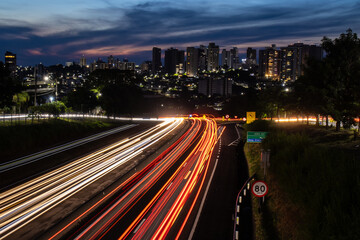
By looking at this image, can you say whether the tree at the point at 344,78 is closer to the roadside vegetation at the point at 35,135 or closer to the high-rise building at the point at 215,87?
the roadside vegetation at the point at 35,135

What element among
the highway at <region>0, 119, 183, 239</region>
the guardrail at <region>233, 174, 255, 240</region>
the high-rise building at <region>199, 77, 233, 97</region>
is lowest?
the guardrail at <region>233, 174, 255, 240</region>

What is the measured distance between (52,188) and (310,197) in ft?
52.3

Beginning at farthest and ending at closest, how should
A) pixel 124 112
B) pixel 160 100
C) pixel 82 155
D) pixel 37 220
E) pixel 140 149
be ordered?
pixel 160 100
pixel 124 112
pixel 140 149
pixel 82 155
pixel 37 220

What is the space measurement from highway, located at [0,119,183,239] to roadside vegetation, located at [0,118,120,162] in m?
6.40

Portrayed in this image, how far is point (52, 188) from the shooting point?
19.2 meters

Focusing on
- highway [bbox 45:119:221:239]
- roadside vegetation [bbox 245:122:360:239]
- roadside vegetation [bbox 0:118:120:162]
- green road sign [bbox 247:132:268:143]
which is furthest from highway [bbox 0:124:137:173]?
roadside vegetation [bbox 245:122:360:239]

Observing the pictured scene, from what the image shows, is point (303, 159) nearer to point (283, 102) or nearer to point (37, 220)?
point (37, 220)

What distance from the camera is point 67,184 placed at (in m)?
20.1

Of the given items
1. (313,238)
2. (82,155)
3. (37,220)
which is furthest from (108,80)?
(313,238)

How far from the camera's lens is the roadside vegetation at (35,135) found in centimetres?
2800

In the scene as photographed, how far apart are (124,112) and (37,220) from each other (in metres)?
60.0

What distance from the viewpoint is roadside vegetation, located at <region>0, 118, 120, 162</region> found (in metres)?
28.0

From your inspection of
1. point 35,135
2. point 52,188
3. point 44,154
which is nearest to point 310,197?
point 52,188

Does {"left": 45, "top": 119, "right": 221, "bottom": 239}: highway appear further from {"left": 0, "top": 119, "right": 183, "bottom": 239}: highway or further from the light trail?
{"left": 0, "top": 119, "right": 183, "bottom": 239}: highway
